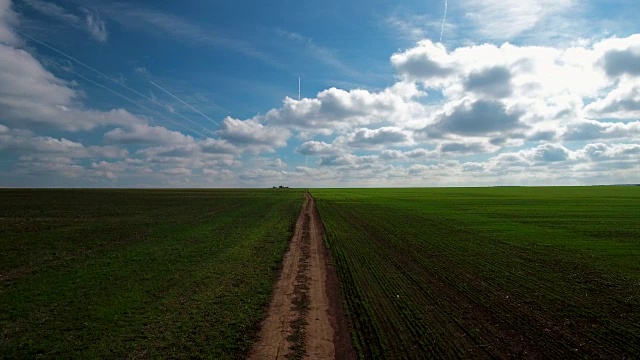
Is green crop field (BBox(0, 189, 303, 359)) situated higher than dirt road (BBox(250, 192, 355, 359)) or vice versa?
green crop field (BBox(0, 189, 303, 359))

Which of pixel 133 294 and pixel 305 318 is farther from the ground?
pixel 133 294

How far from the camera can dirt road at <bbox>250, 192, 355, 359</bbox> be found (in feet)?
29.9

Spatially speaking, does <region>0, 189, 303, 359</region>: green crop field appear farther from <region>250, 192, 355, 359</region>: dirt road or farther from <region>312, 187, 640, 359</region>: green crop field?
<region>312, 187, 640, 359</region>: green crop field

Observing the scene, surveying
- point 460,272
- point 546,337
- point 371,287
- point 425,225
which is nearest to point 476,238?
point 425,225

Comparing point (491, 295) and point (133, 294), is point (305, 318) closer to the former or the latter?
point (133, 294)

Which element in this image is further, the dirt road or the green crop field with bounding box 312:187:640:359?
the green crop field with bounding box 312:187:640:359

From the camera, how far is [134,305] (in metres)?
12.1

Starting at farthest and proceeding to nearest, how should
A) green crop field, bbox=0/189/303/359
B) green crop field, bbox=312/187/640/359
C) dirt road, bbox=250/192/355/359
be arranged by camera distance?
green crop field, bbox=312/187/640/359, green crop field, bbox=0/189/303/359, dirt road, bbox=250/192/355/359

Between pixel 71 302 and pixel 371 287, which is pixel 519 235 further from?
pixel 71 302

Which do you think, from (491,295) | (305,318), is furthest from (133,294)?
(491,295)

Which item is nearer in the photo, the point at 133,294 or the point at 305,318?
the point at 305,318

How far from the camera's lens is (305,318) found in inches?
443

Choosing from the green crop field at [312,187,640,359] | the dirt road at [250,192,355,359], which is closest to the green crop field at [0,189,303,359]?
the dirt road at [250,192,355,359]

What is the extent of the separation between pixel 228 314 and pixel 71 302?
5418 mm
